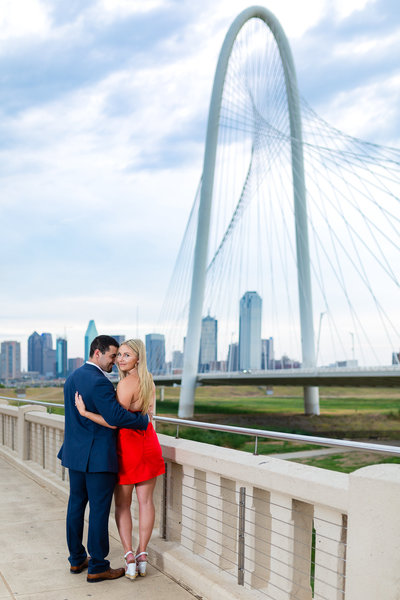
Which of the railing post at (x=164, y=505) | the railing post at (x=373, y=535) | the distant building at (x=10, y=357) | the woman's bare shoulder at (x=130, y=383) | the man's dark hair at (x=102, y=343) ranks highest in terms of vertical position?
the man's dark hair at (x=102, y=343)

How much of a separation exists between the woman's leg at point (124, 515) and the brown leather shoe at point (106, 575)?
12 cm

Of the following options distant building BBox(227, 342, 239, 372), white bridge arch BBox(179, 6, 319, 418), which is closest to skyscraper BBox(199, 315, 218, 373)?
distant building BBox(227, 342, 239, 372)

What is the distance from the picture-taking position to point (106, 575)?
400cm

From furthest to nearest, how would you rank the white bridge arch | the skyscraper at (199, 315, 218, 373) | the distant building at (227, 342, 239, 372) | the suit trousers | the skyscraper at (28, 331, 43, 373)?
the skyscraper at (28, 331, 43, 373) → the skyscraper at (199, 315, 218, 373) → the distant building at (227, 342, 239, 372) → the white bridge arch → the suit trousers

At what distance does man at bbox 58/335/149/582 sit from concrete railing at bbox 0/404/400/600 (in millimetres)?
518

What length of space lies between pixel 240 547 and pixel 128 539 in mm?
797

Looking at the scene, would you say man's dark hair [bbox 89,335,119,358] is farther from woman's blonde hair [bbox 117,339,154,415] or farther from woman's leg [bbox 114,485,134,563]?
woman's leg [bbox 114,485,134,563]

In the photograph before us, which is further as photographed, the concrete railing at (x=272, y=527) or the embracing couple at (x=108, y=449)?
the embracing couple at (x=108, y=449)

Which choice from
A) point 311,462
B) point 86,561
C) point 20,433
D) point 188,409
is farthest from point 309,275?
point 86,561

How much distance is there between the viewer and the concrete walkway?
3.82 metres

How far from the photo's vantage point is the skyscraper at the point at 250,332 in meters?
45.8

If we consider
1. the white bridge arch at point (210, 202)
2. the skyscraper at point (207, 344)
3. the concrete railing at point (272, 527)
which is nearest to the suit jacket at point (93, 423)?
the concrete railing at point (272, 527)

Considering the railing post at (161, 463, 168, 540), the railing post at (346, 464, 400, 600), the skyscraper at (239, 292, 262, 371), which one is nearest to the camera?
the railing post at (346, 464, 400, 600)

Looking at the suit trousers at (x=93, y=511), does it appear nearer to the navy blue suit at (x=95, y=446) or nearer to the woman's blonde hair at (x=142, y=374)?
the navy blue suit at (x=95, y=446)
